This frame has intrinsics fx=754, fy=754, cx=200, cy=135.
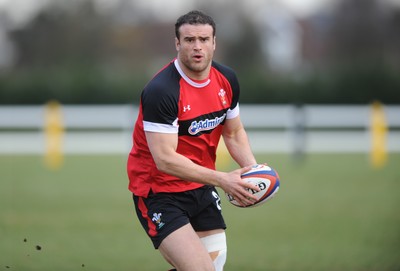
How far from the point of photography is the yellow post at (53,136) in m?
18.7

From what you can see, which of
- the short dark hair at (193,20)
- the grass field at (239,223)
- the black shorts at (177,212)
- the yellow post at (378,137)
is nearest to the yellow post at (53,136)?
the grass field at (239,223)

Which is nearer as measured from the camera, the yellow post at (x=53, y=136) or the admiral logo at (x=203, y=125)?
the admiral logo at (x=203, y=125)

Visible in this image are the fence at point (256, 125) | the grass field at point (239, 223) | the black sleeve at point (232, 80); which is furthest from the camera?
the fence at point (256, 125)

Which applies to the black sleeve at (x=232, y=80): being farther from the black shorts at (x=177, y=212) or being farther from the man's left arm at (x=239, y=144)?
the black shorts at (x=177, y=212)

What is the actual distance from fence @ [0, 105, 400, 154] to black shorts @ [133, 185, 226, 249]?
1276cm

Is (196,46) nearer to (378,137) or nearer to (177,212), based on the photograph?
(177,212)

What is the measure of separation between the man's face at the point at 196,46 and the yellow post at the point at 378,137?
13.3 meters

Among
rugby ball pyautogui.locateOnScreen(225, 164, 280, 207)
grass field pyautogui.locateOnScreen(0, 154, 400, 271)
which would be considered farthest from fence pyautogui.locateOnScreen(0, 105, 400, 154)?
rugby ball pyautogui.locateOnScreen(225, 164, 280, 207)

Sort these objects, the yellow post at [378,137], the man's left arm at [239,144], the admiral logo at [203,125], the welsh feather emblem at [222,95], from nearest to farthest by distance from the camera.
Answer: the admiral logo at [203,125], the welsh feather emblem at [222,95], the man's left arm at [239,144], the yellow post at [378,137]

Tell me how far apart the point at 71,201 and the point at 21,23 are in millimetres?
31494

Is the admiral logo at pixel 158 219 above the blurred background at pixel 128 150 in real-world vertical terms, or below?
above

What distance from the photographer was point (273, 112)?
19547mm

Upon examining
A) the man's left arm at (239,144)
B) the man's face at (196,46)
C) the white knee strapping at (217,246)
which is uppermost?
the man's face at (196,46)

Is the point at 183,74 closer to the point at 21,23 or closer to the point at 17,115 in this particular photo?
the point at 17,115
